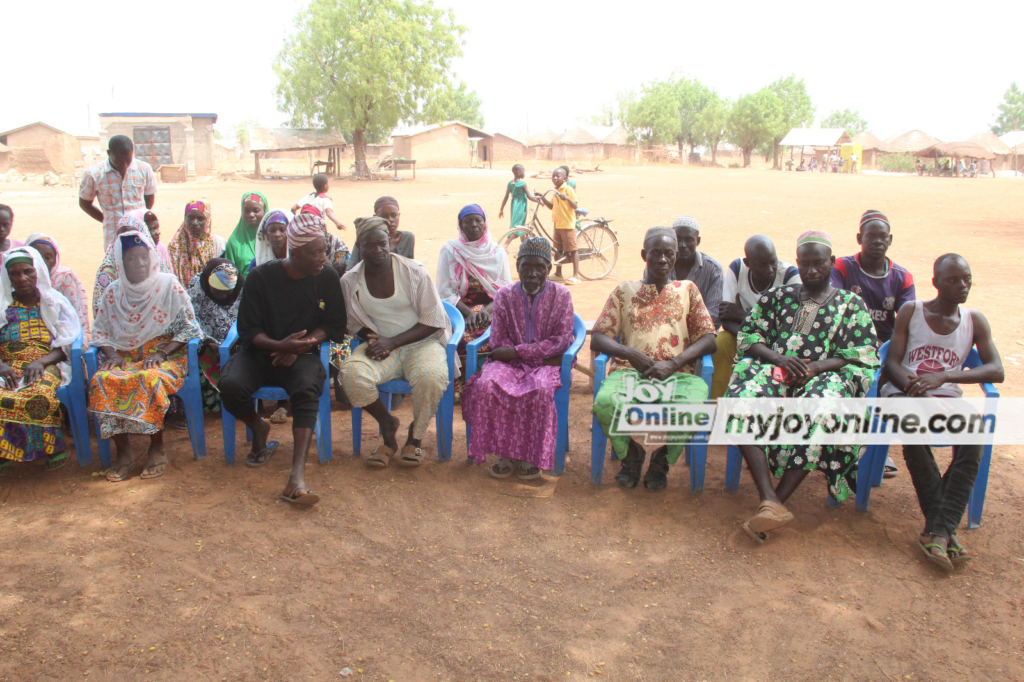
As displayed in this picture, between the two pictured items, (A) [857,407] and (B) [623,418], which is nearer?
(A) [857,407]

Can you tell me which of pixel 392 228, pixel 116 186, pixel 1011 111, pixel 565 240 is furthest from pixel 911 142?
pixel 116 186

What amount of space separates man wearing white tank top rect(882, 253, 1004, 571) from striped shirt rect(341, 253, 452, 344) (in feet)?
8.33

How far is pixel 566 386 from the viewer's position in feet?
13.8

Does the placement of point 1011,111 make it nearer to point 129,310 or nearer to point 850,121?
point 850,121

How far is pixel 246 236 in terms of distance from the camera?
5.85 m

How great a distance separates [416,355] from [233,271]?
61.1 inches

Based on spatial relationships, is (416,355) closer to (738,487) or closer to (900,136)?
(738,487)

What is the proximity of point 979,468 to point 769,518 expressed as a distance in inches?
43.8

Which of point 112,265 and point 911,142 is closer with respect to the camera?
point 112,265

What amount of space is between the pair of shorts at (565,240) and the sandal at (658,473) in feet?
20.9

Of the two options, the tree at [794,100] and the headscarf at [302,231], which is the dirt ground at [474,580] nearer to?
the headscarf at [302,231]

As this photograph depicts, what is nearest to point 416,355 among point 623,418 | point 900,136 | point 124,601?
point 623,418

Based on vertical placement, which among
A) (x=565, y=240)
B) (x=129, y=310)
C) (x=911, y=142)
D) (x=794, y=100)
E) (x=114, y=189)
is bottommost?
(x=129, y=310)

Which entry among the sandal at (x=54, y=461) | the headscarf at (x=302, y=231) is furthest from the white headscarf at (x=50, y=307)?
the headscarf at (x=302, y=231)
